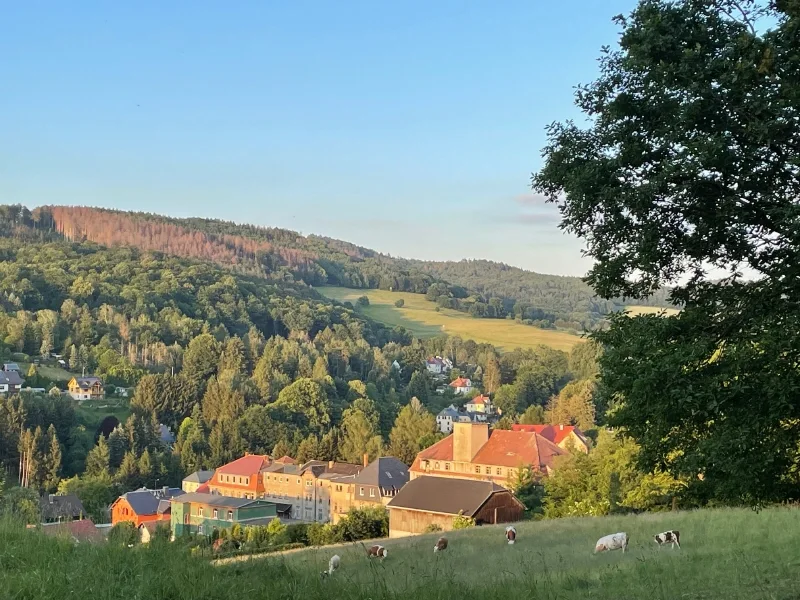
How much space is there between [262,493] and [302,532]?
43.2 meters

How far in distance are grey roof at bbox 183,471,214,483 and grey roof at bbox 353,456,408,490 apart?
20.7 m

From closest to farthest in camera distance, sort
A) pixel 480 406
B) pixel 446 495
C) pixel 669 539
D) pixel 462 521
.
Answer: pixel 669 539 → pixel 462 521 → pixel 446 495 → pixel 480 406

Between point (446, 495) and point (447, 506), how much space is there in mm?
1341

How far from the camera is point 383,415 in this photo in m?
117

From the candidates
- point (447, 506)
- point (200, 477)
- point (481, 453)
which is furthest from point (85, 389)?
point (447, 506)

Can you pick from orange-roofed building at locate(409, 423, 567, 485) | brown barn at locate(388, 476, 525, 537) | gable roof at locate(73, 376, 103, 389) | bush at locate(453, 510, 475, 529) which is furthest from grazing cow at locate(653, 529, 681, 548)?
gable roof at locate(73, 376, 103, 389)

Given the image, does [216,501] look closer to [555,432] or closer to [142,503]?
[142,503]

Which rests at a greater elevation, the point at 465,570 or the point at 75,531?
the point at 75,531

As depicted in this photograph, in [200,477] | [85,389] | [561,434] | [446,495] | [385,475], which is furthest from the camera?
[85,389]

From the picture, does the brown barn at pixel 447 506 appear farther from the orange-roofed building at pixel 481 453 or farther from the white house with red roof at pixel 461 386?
the white house with red roof at pixel 461 386

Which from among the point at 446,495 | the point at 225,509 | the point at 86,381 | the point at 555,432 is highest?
the point at 446,495

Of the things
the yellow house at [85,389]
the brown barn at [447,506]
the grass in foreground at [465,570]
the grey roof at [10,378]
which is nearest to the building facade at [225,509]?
the brown barn at [447,506]

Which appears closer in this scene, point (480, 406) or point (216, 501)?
point (216, 501)

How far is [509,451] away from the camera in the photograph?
70375 mm
